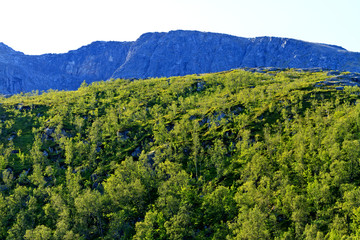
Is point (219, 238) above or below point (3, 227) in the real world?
above

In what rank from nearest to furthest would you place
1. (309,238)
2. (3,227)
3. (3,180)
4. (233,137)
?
1. (309,238)
2. (3,227)
3. (3,180)
4. (233,137)

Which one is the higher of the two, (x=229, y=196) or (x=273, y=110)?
(x=273, y=110)

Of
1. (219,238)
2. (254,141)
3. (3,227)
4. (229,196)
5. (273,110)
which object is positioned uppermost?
(273,110)

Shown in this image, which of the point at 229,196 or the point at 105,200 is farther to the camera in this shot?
the point at 105,200

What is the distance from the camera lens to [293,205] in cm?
9838

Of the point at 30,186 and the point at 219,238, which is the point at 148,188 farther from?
the point at 30,186

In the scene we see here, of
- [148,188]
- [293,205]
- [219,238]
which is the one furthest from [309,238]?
[148,188]

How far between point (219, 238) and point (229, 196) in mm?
19842

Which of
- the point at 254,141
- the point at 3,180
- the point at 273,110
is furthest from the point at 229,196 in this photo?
the point at 3,180

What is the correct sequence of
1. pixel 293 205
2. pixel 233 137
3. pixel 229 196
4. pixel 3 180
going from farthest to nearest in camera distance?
pixel 233 137
pixel 3 180
pixel 229 196
pixel 293 205

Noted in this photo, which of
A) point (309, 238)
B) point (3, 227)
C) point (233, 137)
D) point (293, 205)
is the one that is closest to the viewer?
point (309, 238)

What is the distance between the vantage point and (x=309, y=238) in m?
80.0

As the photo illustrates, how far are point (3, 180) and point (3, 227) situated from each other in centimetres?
4332

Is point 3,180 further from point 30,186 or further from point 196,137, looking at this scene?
point 196,137
